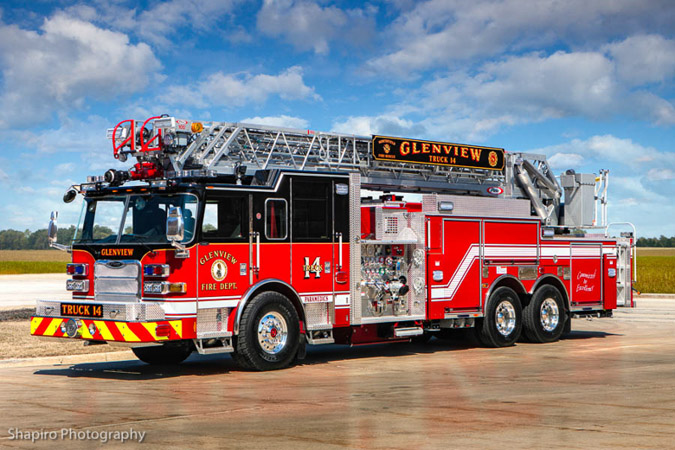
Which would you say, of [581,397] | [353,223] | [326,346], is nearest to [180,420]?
[581,397]

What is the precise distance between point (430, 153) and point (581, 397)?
8.22 metres

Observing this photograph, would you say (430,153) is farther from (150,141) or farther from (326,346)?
(150,141)

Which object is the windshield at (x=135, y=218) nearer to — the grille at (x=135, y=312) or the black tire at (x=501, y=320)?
the grille at (x=135, y=312)

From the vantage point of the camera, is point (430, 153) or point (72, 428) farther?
point (430, 153)

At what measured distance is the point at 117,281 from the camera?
478 inches

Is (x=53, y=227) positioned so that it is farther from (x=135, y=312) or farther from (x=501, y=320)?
(x=501, y=320)

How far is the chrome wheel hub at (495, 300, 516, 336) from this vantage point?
16172 mm

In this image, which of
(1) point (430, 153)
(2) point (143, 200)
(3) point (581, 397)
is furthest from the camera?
(1) point (430, 153)

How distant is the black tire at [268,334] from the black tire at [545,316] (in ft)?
18.6

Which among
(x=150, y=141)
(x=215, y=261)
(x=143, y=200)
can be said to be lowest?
(x=215, y=261)

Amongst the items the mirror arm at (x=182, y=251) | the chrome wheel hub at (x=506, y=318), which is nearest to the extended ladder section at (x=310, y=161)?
the mirror arm at (x=182, y=251)

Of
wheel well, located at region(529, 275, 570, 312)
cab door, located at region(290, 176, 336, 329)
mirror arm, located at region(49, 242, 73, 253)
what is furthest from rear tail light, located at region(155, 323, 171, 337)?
wheel well, located at region(529, 275, 570, 312)

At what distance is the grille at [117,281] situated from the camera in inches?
470

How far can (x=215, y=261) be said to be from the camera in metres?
11.9
